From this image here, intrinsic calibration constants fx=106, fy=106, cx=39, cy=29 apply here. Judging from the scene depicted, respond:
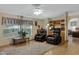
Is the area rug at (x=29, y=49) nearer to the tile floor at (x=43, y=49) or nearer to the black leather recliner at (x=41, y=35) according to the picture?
the tile floor at (x=43, y=49)

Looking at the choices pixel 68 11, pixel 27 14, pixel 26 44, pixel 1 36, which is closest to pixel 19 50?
pixel 26 44

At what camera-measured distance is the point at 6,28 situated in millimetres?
2342

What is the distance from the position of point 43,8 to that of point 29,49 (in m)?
0.97

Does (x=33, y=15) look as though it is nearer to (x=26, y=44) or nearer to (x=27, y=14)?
(x=27, y=14)

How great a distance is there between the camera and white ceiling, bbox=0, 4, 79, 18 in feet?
7.22

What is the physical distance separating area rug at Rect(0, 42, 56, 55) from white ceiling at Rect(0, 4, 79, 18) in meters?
0.69

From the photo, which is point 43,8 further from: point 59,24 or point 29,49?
point 29,49

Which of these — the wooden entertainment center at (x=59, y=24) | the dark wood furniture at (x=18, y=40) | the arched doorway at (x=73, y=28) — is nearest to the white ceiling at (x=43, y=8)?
the wooden entertainment center at (x=59, y=24)

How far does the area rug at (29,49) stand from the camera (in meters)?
2.29

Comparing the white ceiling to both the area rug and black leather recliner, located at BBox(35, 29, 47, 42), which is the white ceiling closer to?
black leather recliner, located at BBox(35, 29, 47, 42)

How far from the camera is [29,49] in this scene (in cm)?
240

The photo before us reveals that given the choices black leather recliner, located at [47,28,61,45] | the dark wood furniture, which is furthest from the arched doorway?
the dark wood furniture

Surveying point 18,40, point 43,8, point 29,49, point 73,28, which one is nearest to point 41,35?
point 29,49

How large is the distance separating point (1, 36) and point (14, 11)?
61cm
